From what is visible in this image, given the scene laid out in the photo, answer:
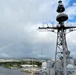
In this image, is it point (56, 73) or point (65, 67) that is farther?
point (56, 73)

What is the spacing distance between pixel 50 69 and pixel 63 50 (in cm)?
213

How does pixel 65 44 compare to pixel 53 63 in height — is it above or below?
above

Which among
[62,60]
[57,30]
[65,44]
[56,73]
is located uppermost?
[57,30]

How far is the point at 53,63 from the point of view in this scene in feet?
55.0

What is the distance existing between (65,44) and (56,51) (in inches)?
38.6

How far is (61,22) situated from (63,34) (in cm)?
103

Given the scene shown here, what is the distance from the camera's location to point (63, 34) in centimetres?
1608

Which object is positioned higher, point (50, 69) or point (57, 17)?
point (57, 17)

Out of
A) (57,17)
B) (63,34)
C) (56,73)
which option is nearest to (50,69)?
(56,73)

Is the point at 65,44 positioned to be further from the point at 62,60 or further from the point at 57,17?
→ the point at 57,17

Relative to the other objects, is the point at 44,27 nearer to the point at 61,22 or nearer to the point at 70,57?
the point at 61,22

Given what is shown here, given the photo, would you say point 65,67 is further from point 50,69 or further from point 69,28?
point 69,28

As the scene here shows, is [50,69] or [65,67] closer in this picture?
[65,67]

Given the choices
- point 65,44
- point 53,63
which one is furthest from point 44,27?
point 53,63
